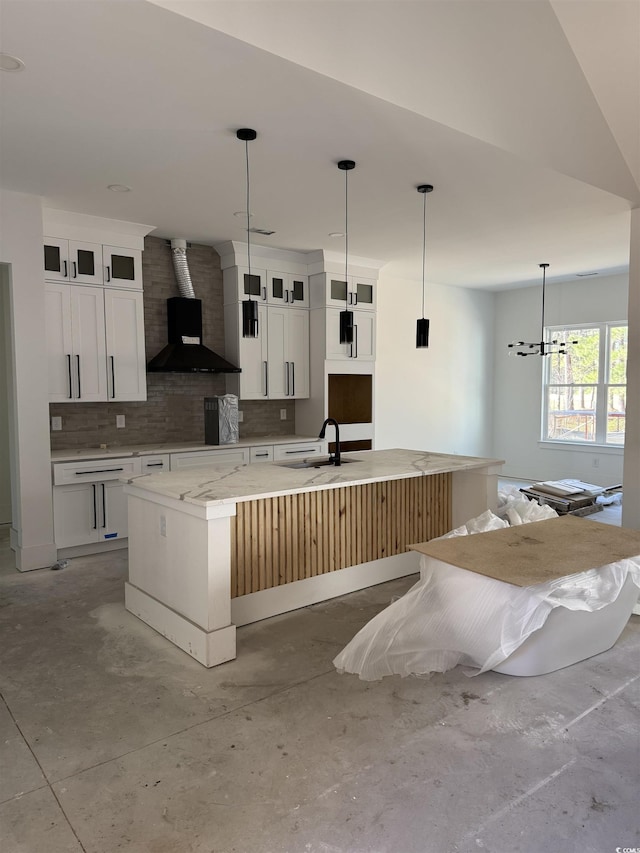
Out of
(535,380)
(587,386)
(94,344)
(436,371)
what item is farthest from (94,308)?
(587,386)

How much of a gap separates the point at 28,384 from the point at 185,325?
63.2 inches

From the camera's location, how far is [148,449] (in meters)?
5.08

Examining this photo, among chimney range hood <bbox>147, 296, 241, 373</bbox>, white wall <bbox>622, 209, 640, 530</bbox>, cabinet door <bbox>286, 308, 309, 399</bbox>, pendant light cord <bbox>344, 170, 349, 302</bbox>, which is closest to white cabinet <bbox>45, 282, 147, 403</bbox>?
chimney range hood <bbox>147, 296, 241, 373</bbox>

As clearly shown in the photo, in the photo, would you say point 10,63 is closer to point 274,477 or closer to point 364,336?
point 274,477

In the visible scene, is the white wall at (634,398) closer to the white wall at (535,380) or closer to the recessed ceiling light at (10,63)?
the white wall at (535,380)

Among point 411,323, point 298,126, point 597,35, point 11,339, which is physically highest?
point 597,35

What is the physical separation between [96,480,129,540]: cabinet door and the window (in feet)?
20.3

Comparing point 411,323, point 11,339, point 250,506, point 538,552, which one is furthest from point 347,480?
point 411,323

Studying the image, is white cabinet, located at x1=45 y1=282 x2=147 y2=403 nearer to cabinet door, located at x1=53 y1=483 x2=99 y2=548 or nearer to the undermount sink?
cabinet door, located at x1=53 y1=483 x2=99 y2=548

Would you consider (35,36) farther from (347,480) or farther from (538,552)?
(538,552)

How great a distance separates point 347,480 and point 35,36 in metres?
2.51

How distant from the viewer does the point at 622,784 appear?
6.55ft

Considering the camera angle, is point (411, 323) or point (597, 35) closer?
point (597, 35)

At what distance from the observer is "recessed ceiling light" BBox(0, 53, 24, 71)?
97.7 inches
